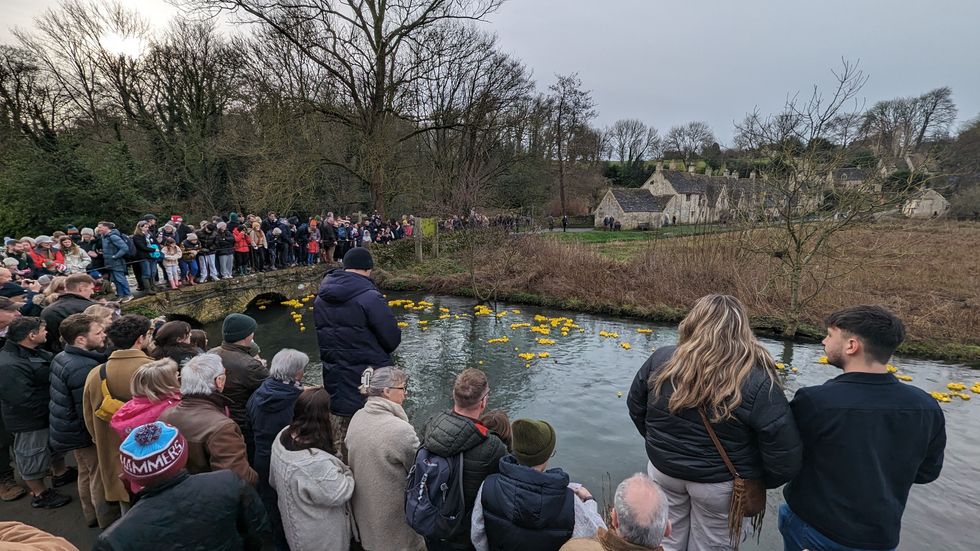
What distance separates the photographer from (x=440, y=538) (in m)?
2.61

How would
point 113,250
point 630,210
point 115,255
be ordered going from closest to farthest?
point 115,255, point 113,250, point 630,210

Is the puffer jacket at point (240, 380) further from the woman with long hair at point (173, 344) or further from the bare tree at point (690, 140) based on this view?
the bare tree at point (690, 140)

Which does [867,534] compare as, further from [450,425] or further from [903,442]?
[450,425]

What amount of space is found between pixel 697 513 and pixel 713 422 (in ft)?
2.15

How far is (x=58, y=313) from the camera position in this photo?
4559 millimetres

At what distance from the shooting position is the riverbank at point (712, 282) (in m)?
11.9

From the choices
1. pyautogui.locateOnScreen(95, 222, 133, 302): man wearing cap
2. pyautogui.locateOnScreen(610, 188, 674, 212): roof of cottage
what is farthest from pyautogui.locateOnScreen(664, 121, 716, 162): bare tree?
pyautogui.locateOnScreen(95, 222, 133, 302): man wearing cap

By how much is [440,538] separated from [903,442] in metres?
2.46

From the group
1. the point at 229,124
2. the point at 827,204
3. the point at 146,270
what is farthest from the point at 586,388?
the point at 229,124

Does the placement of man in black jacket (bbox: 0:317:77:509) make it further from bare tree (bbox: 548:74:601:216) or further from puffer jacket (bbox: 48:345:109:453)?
bare tree (bbox: 548:74:601:216)

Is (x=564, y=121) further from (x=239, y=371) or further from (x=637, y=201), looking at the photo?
(x=239, y=371)

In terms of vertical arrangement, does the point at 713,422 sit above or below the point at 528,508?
above

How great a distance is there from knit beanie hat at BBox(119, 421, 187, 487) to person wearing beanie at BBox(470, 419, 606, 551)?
4.82 ft

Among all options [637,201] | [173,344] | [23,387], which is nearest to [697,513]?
[173,344]
